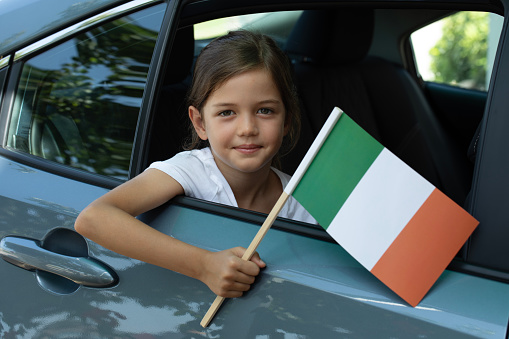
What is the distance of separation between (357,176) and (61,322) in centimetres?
75

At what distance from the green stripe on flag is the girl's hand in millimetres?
155

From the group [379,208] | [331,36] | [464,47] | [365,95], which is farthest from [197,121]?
[464,47]

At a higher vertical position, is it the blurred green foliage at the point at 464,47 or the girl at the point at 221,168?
the blurred green foliage at the point at 464,47

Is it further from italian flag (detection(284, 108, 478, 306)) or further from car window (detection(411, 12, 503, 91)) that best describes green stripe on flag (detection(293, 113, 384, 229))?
car window (detection(411, 12, 503, 91))

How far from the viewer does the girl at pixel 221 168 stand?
1283 millimetres

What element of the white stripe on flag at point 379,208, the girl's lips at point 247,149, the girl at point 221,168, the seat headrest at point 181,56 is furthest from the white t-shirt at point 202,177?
the white stripe on flag at point 379,208

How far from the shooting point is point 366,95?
2.96 metres

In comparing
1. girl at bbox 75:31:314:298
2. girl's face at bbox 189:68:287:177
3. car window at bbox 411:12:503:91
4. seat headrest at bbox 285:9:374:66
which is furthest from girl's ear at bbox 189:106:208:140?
car window at bbox 411:12:503:91

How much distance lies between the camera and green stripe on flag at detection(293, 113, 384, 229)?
3.87 ft

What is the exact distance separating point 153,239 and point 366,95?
1.85m

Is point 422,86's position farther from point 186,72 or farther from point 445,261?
point 445,261

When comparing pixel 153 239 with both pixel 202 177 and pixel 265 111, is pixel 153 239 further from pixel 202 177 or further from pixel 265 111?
pixel 265 111

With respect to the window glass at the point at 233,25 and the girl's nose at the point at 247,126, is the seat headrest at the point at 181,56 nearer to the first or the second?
the window glass at the point at 233,25

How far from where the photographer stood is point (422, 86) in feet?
10.9
